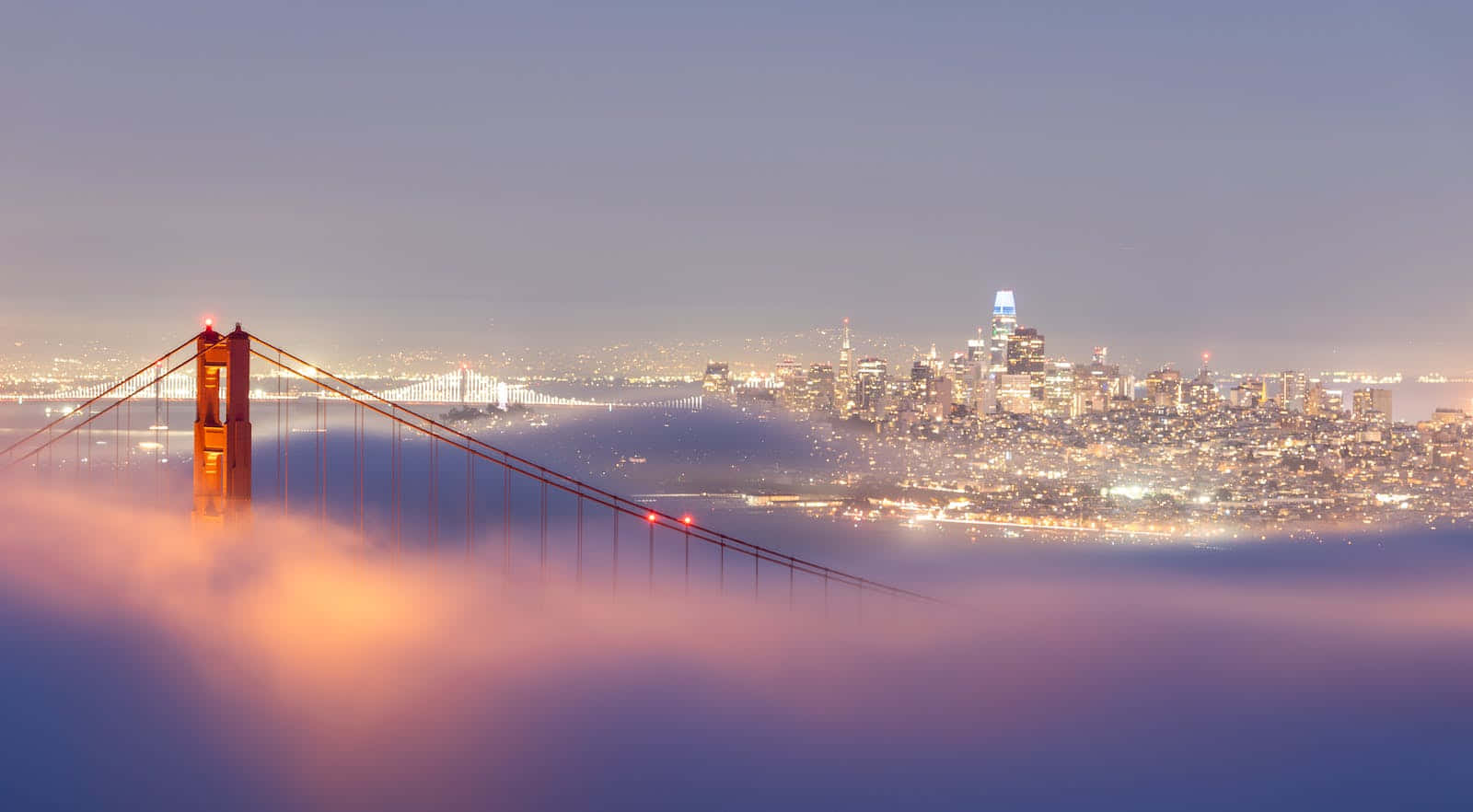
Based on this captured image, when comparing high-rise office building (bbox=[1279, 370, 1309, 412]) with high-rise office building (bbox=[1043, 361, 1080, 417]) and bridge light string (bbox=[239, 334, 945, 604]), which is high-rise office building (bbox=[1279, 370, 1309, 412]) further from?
bridge light string (bbox=[239, 334, 945, 604])

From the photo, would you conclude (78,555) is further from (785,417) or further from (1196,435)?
(785,417)

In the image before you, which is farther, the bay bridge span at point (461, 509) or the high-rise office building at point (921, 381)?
the high-rise office building at point (921, 381)

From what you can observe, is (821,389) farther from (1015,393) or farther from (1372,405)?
(1372,405)

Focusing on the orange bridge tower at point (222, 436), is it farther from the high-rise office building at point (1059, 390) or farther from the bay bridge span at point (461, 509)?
the high-rise office building at point (1059, 390)

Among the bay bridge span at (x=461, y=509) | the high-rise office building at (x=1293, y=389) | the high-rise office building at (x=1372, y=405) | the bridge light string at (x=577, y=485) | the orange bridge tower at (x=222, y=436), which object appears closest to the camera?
the orange bridge tower at (x=222, y=436)

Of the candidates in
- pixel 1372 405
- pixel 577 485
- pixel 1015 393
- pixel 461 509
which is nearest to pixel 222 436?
pixel 577 485

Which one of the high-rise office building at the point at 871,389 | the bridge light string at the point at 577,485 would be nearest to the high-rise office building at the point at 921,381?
the high-rise office building at the point at 871,389

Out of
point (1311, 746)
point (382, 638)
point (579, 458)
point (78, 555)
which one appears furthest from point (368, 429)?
point (1311, 746)

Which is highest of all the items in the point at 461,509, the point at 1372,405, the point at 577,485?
the point at 1372,405
